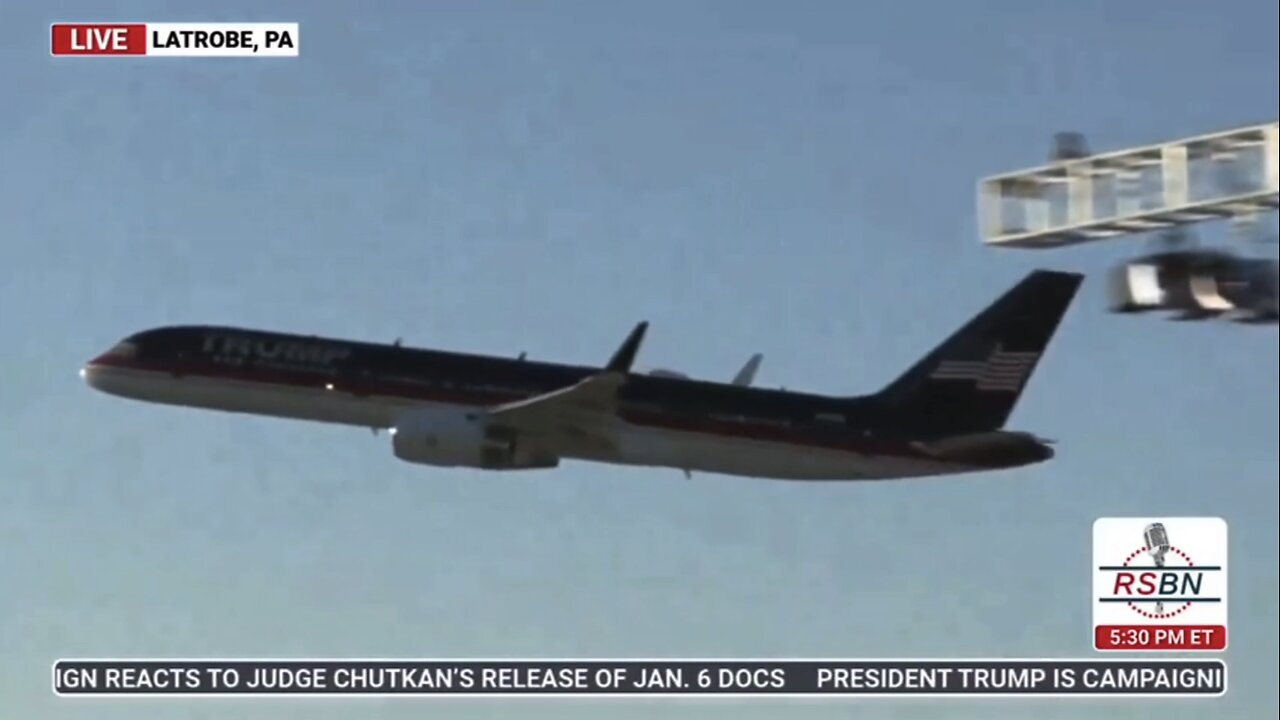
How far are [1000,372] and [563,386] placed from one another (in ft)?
25.1

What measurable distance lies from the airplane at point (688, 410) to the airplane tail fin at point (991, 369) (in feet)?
0.08

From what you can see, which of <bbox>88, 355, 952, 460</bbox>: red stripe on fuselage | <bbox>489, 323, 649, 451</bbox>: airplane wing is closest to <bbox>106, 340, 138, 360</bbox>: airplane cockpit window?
<bbox>88, 355, 952, 460</bbox>: red stripe on fuselage

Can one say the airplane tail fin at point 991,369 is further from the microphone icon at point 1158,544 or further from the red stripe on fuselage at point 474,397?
the microphone icon at point 1158,544

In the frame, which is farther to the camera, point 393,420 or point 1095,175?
point 393,420

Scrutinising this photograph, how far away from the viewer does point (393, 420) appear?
4681 centimetres

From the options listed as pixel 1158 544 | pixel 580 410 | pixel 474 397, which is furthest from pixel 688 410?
pixel 1158 544

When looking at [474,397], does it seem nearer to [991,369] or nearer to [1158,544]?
[991,369]

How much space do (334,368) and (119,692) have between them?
19.5 metres

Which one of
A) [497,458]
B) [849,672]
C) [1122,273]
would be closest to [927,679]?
[849,672]

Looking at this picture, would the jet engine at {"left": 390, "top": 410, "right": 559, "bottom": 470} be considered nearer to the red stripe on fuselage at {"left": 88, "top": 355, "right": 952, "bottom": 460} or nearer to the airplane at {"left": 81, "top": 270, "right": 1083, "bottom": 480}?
the airplane at {"left": 81, "top": 270, "right": 1083, "bottom": 480}

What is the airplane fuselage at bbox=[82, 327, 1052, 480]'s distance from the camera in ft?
147

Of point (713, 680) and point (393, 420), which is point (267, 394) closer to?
point (393, 420)

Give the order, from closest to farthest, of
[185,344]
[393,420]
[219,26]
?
[219,26] < [393,420] < [185,344]

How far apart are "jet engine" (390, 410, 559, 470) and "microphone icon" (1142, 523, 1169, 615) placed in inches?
582
